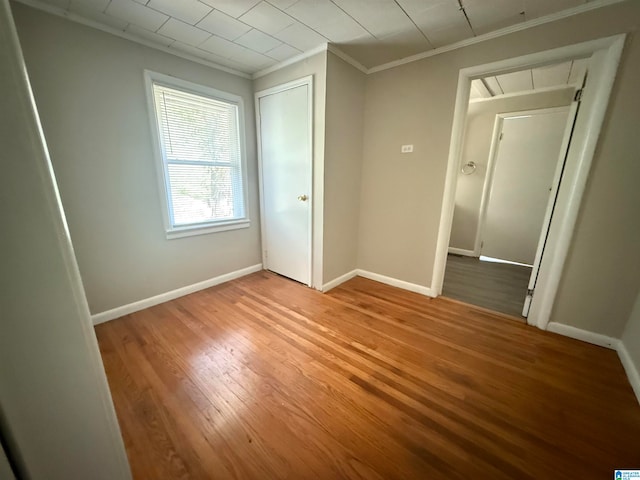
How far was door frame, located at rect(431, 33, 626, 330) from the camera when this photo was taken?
1.66m

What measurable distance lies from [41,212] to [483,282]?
3.76 metres

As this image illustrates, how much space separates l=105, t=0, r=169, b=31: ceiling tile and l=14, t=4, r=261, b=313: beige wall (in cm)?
25

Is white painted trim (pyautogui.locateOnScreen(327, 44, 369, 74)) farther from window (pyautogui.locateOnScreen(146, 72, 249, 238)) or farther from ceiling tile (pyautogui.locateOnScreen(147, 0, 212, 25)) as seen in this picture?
window (pyautogui.locateOnScreen(146, 72, 249, 238))

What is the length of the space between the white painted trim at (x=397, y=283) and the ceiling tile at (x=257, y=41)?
2601 mm

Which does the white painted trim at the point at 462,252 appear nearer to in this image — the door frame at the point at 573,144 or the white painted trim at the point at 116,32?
the door frame at the point at 573,144

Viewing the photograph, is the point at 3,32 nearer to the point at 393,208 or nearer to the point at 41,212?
the point at 41,212

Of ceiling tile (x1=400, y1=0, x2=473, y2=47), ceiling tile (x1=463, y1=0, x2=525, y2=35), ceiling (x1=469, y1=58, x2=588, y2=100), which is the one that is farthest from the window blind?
ceiling (x1=469, y1=58, x2=588, y2=100)

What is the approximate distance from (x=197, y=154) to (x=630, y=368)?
3.89 meters

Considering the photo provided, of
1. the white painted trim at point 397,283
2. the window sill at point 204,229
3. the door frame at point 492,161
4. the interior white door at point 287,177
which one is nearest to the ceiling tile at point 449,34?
the interior white door at point 287,177

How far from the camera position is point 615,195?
173cm

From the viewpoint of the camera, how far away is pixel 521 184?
3668 millimetres

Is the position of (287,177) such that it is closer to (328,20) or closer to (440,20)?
(328,20)

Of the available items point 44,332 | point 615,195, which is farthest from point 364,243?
point 44,332

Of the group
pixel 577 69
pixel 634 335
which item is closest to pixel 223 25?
pixel 577 69
